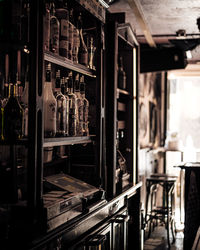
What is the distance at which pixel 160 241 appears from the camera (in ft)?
18.6

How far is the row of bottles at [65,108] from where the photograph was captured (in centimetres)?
229

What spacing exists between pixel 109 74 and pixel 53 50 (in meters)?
1.05

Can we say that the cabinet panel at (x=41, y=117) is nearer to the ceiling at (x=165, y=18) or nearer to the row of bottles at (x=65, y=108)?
the row of bottles at (x=65, y=108)

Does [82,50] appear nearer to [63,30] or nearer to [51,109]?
[63,30]

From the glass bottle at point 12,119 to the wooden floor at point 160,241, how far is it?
12.0ft

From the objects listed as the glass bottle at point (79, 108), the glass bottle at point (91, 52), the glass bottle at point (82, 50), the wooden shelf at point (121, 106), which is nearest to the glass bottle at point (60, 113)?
the glass bottle at point (79, 108)

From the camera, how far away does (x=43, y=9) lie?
1933 mm

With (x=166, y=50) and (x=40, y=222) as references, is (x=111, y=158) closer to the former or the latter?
(x=40, y=222)

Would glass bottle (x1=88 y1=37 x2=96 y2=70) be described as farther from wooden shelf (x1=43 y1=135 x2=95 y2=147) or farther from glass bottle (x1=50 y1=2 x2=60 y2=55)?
glass bottle (x1=50 y1=2 x2=60 y2=55)

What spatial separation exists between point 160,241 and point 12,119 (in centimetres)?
422

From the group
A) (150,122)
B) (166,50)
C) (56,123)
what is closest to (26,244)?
(56,123)

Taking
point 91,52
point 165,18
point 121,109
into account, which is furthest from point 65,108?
point 165,18

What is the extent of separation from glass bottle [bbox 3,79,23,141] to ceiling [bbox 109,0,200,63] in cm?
203

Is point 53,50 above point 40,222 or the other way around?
above
